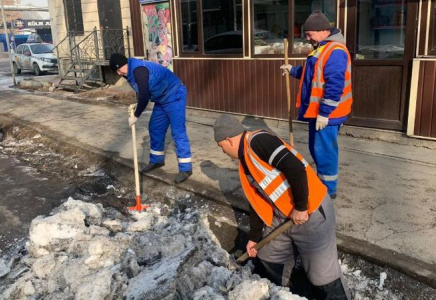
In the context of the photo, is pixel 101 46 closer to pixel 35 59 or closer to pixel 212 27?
pixel 212 27

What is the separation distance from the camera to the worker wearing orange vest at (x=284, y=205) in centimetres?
272

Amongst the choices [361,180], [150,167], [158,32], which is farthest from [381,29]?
[158,32]

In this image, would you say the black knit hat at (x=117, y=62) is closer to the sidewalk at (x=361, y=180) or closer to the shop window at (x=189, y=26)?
the sidewalk at (x=361, y=180)

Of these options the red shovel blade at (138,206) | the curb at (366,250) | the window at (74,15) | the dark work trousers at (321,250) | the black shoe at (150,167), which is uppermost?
the window at (74,15)

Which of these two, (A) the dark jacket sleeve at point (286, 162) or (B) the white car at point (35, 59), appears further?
(B) the white car at point (35, 59)

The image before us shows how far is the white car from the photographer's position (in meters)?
22.5

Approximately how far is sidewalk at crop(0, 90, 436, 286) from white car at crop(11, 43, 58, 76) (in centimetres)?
1430

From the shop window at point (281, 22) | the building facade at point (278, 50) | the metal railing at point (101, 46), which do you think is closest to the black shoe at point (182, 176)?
the building facade at point (278, 50)

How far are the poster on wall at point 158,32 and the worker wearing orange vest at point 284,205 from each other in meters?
7.41

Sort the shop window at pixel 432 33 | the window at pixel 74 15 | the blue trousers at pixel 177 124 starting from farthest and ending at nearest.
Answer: the window at pixel 74 15
the shop window at pixel 432 33
the blue trousers at pixel 177 124

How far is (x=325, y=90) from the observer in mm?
3947

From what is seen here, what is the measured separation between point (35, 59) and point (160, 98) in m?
19.8

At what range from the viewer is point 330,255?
3051mm

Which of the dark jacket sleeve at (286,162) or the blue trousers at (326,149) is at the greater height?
the dark jacket sleeve at (286,162)
